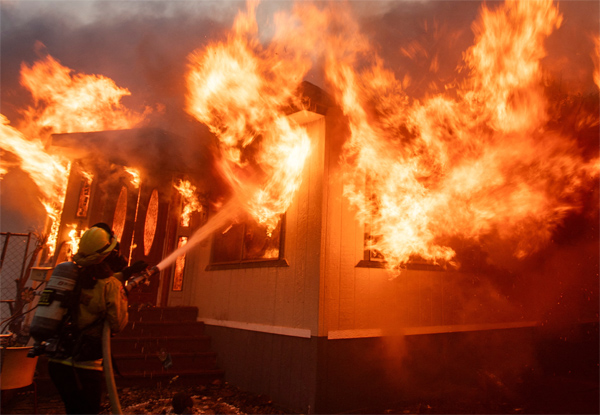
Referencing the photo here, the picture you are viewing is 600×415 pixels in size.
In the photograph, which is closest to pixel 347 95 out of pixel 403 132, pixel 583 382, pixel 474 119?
pixel 403 132

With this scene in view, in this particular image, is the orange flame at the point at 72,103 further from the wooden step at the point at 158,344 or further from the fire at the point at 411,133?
the wooden step at the point at 158,344

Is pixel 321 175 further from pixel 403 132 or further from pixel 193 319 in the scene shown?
pixel 193 319

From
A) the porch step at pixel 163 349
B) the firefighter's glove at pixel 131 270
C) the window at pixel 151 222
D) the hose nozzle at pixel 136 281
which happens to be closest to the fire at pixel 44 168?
the window at pixel 151 222

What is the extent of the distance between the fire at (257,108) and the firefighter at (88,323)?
142 inches

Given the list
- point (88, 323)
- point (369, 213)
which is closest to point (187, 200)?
point (369, 213)

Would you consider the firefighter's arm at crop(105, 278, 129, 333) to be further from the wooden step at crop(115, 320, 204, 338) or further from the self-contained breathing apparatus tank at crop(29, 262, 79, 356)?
the wooden step at crop(115, 320, 204, 338)

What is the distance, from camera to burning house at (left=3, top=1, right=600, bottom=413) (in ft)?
20.0

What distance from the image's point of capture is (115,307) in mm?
3436

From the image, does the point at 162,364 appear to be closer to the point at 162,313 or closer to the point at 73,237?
the point at 162,313

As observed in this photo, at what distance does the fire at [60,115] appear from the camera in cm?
851

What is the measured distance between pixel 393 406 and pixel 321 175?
408cm

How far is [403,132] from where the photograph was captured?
697 cm

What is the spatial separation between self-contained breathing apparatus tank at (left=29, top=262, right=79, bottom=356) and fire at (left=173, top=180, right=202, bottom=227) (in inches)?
232

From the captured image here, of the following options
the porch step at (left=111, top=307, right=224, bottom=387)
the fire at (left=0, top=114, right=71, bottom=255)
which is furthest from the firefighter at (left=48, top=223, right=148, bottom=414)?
the fire at (left=0, top=114, right=71, bottom=255)
